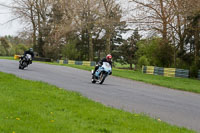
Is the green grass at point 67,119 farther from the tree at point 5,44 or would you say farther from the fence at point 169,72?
the tree at point 5,44

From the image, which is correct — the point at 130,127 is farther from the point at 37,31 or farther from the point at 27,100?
the point at 37,31

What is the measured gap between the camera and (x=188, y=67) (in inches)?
1446

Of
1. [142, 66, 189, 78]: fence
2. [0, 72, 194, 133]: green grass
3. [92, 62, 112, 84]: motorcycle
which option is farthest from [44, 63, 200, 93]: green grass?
[0, 72, 194, 133]: green grass

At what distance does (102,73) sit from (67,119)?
1119 centimetres

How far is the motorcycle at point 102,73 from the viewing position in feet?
60.5

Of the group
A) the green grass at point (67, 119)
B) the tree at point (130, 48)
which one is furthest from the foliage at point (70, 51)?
the green grass at point (67, 119)

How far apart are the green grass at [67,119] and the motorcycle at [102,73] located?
8.24 meters

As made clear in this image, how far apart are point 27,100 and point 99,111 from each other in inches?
90.6

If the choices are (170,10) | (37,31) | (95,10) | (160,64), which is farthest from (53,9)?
(170,10)

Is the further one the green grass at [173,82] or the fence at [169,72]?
the fence at [169,72]

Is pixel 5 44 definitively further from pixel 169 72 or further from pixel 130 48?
pixel 169 72

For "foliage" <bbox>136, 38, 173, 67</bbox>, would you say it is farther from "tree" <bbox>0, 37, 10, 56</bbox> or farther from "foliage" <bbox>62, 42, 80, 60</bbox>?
"tree" <bbox>0, 37, 10, 56</bbox>

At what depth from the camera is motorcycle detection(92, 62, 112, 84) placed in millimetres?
18438

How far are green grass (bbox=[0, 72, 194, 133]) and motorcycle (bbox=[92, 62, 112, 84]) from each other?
27.0 ft
